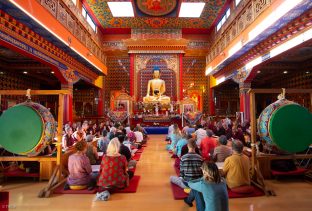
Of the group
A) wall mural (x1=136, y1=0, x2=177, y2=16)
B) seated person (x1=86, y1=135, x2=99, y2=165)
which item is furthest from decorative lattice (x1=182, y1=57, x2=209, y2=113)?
seated person (x1=86, y1=135, x2=99, y2=165)

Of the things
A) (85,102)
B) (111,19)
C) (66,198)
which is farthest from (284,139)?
(85,102)

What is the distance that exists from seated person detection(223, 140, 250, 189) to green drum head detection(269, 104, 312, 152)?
81 cm

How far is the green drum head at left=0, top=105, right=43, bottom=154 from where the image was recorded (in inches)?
151

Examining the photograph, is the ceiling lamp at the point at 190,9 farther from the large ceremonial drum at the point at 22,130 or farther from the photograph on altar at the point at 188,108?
the large ceremonial drum at the point at 22,130

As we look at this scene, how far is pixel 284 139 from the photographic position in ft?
12.8

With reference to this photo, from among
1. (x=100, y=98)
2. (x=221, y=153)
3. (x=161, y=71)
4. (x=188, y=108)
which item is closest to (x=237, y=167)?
(x=221, y=153)

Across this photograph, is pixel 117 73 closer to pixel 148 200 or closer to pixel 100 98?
pixel 100 98

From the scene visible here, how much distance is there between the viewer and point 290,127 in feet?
12.8

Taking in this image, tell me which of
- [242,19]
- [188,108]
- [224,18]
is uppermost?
[224,18]

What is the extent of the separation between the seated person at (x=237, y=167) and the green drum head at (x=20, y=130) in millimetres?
3163

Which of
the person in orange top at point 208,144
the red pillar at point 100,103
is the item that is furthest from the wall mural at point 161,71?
the person in orange top at point 208,144

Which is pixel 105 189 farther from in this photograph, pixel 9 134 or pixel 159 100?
pixel 159 100

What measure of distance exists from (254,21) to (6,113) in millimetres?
7838

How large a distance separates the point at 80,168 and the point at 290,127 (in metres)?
3.59
